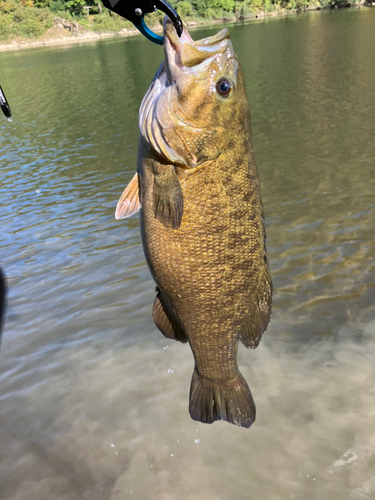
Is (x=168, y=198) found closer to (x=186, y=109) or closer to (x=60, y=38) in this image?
(x=186, y=109)

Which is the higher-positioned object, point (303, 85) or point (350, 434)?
point (303, 85)

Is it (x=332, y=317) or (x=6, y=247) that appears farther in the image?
(x=6, y=247)

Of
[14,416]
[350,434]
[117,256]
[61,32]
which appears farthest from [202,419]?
[61,32]

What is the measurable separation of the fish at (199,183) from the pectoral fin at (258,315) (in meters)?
0.08

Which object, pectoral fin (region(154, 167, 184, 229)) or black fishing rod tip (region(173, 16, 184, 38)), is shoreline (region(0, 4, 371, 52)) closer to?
black fishing rod tip (region(173, 16, 184, 38))

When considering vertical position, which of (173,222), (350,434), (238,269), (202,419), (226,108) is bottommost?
(350,434)

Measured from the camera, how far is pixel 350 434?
119 inches

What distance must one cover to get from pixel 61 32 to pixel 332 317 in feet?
206

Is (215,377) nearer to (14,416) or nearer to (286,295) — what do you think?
(14,416)

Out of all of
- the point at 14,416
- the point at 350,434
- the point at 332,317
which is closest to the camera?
the point at 350,434

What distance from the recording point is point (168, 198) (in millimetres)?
1787

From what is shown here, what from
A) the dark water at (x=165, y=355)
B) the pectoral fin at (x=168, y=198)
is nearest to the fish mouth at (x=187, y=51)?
the pectoral fin at (x=168, y=198)

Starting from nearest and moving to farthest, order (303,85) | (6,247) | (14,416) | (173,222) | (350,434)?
(173,222) < (350,434) < (14,416) < (6,247) < (303,85)

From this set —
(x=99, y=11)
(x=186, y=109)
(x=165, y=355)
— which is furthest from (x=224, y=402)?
(x=99, y=11)
